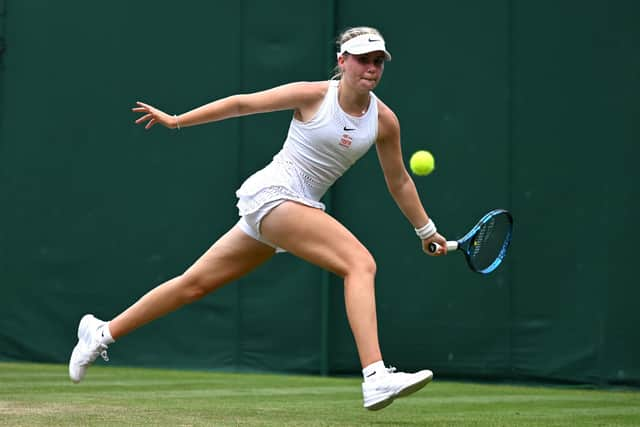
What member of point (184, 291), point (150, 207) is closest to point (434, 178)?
point (150, 207)

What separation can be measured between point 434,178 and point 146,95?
2315 millimetres

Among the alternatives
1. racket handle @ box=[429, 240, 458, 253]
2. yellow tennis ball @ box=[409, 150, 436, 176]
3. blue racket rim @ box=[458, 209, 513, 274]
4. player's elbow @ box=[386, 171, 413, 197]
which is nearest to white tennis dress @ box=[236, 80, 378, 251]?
player's elbow @ box=[386, 171, 413, 197]

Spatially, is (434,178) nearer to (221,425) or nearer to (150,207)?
(150,207)

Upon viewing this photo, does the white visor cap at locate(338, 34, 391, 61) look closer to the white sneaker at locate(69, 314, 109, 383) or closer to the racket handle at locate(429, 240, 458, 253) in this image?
the racket handle at locate(429, 240, 458, 253)

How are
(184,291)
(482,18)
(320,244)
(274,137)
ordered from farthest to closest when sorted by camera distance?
1. (274,137)
2. (482,18)
3. (184,291)
4. (320,244)

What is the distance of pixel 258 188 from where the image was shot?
15.4 ft

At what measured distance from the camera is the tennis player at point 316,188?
4480mm

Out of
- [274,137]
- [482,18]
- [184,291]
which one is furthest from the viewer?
[274,137]

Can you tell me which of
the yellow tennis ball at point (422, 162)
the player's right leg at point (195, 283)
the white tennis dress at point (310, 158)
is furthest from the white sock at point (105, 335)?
the yellow tennis ball at point (422, 162)

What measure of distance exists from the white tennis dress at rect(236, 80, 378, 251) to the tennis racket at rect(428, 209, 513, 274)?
0.89 metres

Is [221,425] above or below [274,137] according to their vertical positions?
below

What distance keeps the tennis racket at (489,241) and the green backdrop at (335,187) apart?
225 centimetres

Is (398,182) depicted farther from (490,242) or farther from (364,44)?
(490,242)

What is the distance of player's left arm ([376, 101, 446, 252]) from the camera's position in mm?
4863
